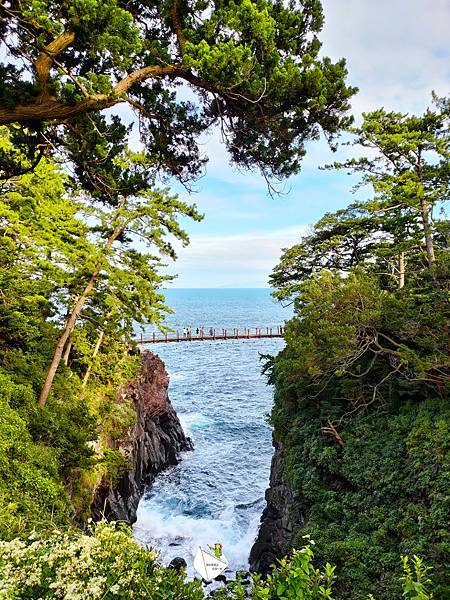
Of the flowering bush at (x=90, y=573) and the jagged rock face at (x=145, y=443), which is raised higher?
the flowering bush at (x=90, y=573)

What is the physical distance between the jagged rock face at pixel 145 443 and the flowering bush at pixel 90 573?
1062cm

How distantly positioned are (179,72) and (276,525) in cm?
1423

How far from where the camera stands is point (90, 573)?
3.20 metres

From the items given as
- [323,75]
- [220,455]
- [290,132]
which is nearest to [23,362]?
[290,132]

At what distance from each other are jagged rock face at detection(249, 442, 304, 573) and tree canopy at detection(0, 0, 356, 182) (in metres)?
10.5

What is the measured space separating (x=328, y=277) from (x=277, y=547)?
9280 millimetres

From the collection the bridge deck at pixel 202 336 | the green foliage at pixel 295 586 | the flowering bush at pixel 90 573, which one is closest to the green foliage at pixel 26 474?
the flowering bush at pixel 90 573

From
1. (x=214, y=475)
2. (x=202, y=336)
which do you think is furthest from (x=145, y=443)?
(x=202, y=336)

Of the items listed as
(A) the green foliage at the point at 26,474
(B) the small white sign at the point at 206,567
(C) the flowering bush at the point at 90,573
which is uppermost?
(C) the flowering bush at the point at 90,573

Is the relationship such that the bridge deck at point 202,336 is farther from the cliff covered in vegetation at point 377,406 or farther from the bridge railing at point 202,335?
the cliff covered in vegetation at point 377,406

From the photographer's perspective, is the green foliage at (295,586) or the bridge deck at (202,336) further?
the bridge deck at (202,336)

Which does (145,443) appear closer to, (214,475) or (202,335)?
(214,475)

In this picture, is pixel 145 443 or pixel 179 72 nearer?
pixel 179 72

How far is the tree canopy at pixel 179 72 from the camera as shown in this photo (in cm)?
363
